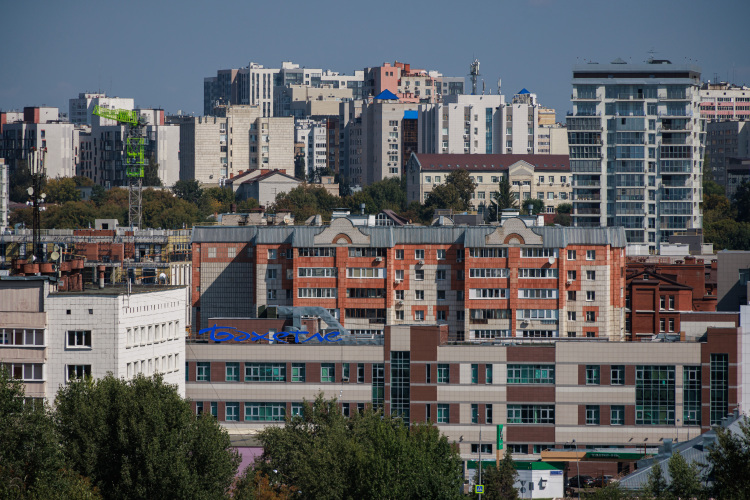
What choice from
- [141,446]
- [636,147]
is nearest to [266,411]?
[141,446]

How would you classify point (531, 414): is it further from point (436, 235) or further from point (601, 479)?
point (436, 235)

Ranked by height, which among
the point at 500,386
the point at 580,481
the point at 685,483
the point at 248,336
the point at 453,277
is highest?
the point at 453,277

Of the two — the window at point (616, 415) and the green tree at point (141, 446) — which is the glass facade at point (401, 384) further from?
the green tree at point (141, 446)

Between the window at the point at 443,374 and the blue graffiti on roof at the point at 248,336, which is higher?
the blue graffiti on roof at the point at 248,336

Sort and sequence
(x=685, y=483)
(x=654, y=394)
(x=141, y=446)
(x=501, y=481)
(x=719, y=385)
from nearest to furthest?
(x=141, y=446) → (x=685, y=483) → (x=501, y=481) → (x=719, y=385) → (x=654, y=394)

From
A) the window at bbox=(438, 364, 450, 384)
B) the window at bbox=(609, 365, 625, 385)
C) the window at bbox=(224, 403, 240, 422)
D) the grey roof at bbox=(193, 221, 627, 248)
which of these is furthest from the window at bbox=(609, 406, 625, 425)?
the grey roof at bbox=(193, 221, 627, 248)

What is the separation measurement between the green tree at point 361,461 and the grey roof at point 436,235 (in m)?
37.5

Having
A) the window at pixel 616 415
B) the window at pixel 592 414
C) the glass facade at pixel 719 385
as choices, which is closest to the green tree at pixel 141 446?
the window at pixel 592 414

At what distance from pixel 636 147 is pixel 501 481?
10620cm

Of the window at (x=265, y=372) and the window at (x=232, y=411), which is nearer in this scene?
the window at (x=265, y=372)

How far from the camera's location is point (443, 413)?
250 feet

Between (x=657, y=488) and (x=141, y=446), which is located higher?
(x=141, y=446)

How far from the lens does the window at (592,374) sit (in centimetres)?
7538

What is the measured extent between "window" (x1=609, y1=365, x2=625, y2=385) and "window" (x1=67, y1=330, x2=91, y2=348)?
27.7 meters
